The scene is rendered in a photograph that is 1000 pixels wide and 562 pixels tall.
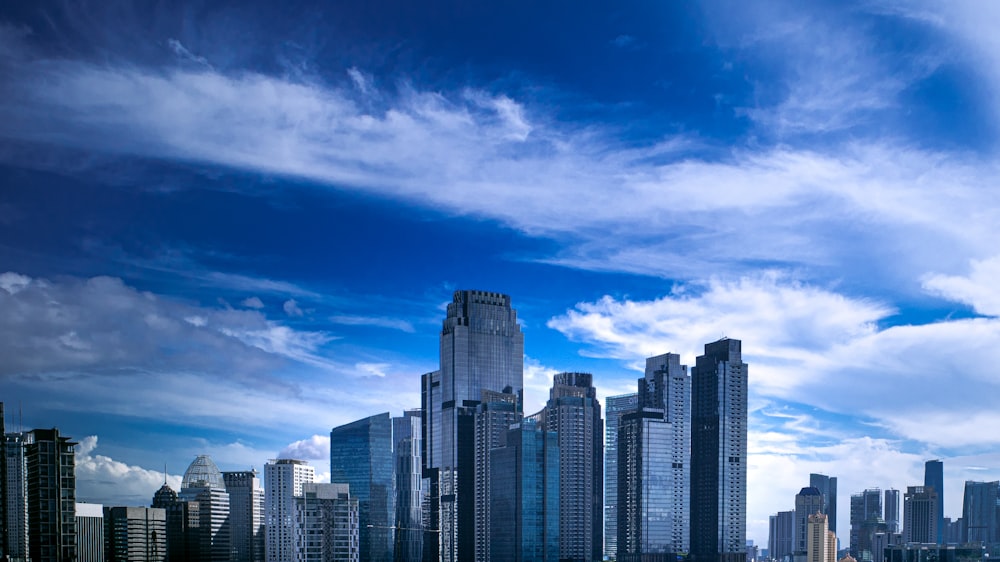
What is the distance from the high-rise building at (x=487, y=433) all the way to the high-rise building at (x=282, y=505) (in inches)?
335

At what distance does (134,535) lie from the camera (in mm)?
34469

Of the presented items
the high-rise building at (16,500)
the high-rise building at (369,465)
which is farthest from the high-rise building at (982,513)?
the high-rise building at (16,500)

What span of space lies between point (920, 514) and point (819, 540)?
5.24 meters

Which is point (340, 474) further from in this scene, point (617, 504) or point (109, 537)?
point (109, 537)

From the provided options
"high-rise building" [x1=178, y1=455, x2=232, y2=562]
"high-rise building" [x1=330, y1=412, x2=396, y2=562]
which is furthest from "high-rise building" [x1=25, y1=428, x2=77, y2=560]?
"high-rise building" [x1=330, y1=412, x2=396, y2=562]

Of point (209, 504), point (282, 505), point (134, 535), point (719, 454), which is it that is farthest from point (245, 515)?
point (719, 454)

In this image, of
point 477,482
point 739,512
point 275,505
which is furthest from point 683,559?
point 275,505

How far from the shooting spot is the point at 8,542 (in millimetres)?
21641

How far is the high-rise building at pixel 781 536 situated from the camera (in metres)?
58.7

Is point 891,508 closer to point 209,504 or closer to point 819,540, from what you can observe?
point 819,540

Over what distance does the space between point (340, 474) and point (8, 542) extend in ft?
87.4

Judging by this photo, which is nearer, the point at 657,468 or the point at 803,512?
the point at 657,468

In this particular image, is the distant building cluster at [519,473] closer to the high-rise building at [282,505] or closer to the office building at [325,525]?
the high-rise building at [282,505]

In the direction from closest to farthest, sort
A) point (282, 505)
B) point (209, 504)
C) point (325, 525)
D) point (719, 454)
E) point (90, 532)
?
point (90, 532), point (325, 525), point (282, 505), point (209, 504), point (719, 454)
